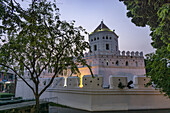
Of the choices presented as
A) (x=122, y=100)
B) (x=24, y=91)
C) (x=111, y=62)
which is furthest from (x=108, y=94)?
(x=111, y=62)

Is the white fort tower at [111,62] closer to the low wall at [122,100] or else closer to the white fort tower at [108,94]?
the white fort tower at [108,94]

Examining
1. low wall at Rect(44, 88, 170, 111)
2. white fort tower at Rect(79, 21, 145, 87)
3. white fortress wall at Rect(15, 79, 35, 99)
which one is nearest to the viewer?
low wall at Rect(44, 88, 170, 111)

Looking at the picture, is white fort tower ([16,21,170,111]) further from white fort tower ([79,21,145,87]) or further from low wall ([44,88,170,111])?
white fort tower ([79,21,145,87])

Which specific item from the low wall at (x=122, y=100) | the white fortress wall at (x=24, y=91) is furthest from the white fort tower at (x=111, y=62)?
the low wall at (x=122, y=100)

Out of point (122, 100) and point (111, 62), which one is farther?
point (111, 62)

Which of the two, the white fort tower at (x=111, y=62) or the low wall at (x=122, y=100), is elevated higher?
the white fort tower at (x=111, y=62)

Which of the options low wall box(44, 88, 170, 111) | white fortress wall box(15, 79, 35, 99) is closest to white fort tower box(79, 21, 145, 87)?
white fortress wall box(15, 79, 35, 99)

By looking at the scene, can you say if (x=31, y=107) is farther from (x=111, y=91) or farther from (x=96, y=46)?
(x=96, y=46)

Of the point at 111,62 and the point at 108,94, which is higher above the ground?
the point at 111,62

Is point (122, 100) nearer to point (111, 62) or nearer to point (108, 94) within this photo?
point (108, 94)

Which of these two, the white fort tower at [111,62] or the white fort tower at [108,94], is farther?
the white fort tower at [111,62]

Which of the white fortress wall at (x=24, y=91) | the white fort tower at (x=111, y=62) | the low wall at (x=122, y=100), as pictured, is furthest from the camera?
the white fort tower at (x=111, y=62)

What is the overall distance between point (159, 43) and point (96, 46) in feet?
73.5

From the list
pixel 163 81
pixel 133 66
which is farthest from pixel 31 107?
pixel 133 66
